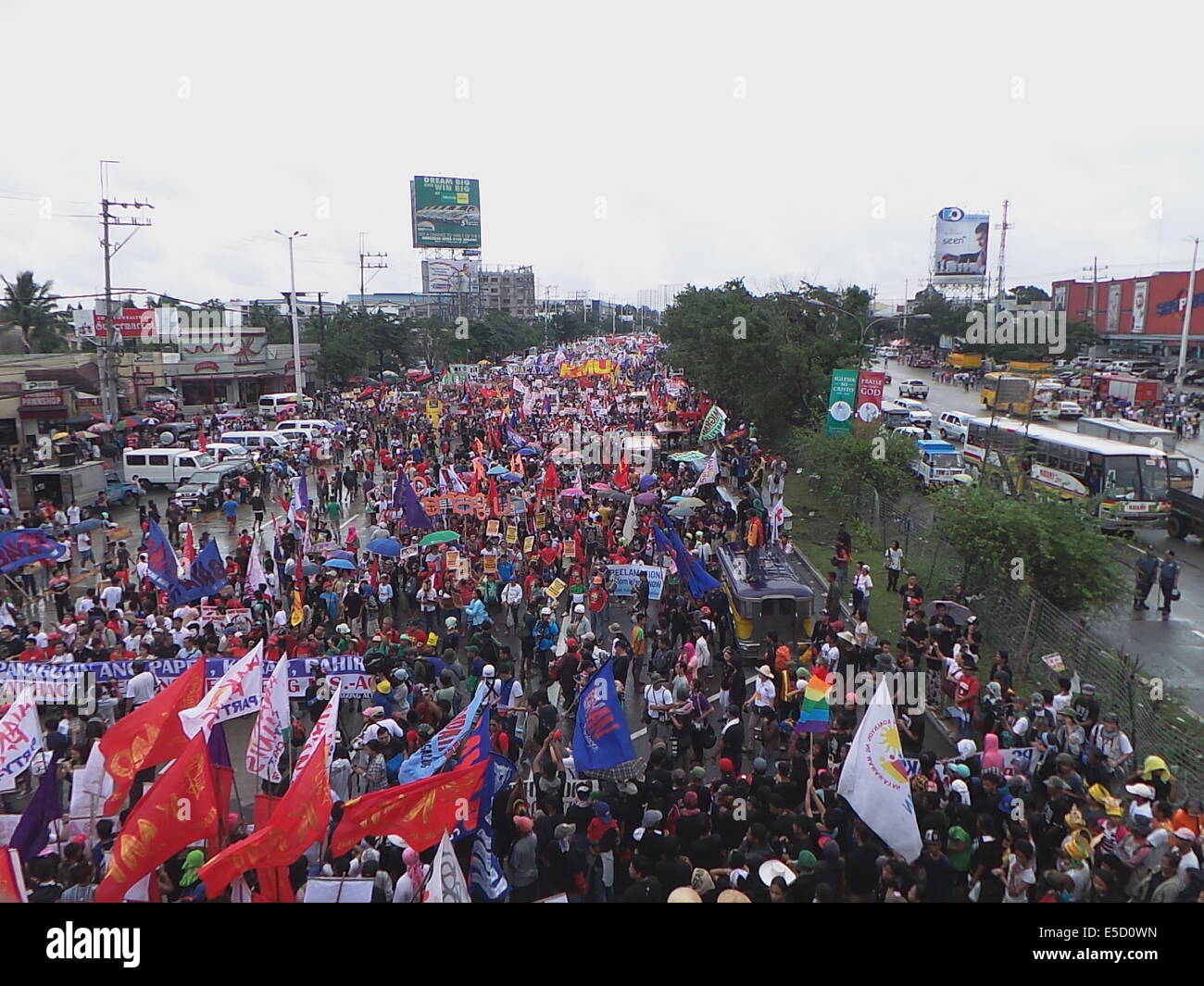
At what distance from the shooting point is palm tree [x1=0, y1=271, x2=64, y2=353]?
190 feet

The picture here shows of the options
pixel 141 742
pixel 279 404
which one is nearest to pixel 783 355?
pixel 141 742

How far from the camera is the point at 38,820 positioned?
25.9ft

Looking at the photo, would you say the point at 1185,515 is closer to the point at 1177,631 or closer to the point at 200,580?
the point at 1177,631

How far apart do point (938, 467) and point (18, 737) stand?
26.0 meters

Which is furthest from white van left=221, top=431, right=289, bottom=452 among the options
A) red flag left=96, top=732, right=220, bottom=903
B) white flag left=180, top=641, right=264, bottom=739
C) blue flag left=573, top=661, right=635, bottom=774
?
red flag left=96, top=732, right=220, bottom=903

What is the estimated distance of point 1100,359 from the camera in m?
82.9

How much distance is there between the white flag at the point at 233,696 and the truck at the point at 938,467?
21726 millimetres

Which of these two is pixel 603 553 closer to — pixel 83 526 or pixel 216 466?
pixel 83 526

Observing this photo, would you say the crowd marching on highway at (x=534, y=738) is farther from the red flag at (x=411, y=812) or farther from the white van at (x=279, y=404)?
the white van at (x=279, y=404)

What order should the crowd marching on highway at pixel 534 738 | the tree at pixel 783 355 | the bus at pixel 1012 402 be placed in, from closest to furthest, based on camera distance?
1. the crowd marching on highway at pixel 534 738
2. the tree at pixel 783 355
3. the bus at pixel 1012 402

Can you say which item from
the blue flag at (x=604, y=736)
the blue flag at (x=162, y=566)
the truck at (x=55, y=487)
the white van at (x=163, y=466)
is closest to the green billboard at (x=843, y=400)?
the blue flag at (x=162, y=566)

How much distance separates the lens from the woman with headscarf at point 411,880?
7383mm

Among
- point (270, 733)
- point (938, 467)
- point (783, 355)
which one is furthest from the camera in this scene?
point (783, 355)

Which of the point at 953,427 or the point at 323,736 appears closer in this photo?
the point at 323,736
